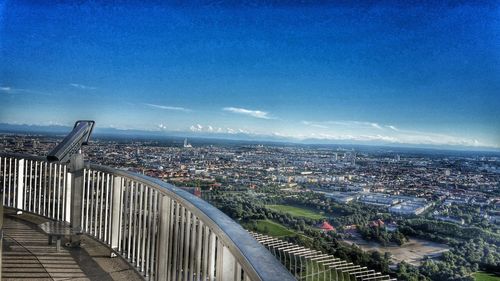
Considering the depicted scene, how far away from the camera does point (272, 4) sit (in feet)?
31.8

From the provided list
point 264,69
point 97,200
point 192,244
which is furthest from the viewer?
point 264,69

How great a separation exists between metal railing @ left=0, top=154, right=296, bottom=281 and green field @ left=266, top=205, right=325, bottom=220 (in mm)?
7136

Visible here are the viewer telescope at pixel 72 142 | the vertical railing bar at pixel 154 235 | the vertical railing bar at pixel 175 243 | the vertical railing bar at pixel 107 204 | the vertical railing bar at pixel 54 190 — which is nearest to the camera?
the vertical railing bar at pixel 175 243

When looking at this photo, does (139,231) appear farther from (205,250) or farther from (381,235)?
(381,235)

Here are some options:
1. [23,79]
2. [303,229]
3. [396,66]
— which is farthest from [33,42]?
[396,66]

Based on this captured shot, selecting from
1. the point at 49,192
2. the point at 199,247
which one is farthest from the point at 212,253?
the point at 49,192

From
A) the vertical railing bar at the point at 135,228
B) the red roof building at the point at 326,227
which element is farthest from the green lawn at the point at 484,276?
the vertical railing bar at the point at 135,228

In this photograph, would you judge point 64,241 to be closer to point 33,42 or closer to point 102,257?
point 102,257

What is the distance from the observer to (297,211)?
1078 centimetres

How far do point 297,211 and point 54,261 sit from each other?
847 centimetres

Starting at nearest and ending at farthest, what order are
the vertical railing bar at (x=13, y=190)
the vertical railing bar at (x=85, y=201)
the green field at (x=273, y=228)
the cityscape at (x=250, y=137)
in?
the cityscape at (x=250, y=137) < the vertical railing bar at (x=85, y=201) < the vertical railing bar at (x=13, y=190) < the green field at (x=273, y=228)

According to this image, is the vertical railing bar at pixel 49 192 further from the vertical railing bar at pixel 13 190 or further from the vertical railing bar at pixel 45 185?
the vertical railing bar at pixel 13 190

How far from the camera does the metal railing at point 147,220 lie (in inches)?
Result: 41.4

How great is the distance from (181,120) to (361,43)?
27.5 feet
